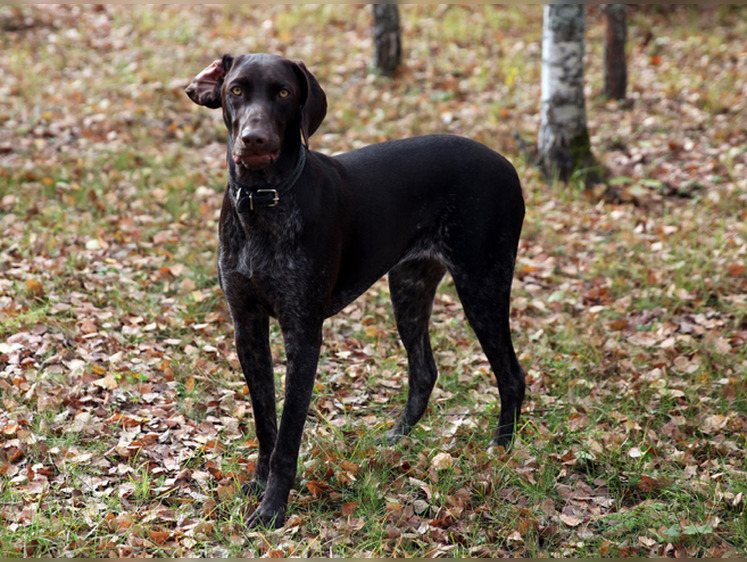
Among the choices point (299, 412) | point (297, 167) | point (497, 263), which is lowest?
point (299, 412)

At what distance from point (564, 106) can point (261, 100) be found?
6.20 m

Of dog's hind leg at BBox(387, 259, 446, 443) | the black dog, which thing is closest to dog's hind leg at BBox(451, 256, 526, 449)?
the black dog

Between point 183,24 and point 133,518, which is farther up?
point 183,24

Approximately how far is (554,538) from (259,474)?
1.70 meters

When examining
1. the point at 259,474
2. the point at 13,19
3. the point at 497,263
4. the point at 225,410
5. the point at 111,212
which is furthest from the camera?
Answer: the point at 13,19

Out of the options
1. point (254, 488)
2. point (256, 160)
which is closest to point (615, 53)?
point (256, 160)

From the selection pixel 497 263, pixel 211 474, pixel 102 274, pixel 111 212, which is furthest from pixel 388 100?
pixel 211 474

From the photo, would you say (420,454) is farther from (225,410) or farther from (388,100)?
(388,100)

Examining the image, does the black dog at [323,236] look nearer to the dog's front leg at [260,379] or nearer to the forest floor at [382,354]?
the dog's front leg at [260,379]

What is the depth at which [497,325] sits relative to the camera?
15.7 feet

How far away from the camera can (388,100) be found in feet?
37.0

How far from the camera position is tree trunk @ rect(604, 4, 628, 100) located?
10734 millimetres

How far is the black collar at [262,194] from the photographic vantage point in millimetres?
3920

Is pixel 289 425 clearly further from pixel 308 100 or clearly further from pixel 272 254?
pixel 308 100
